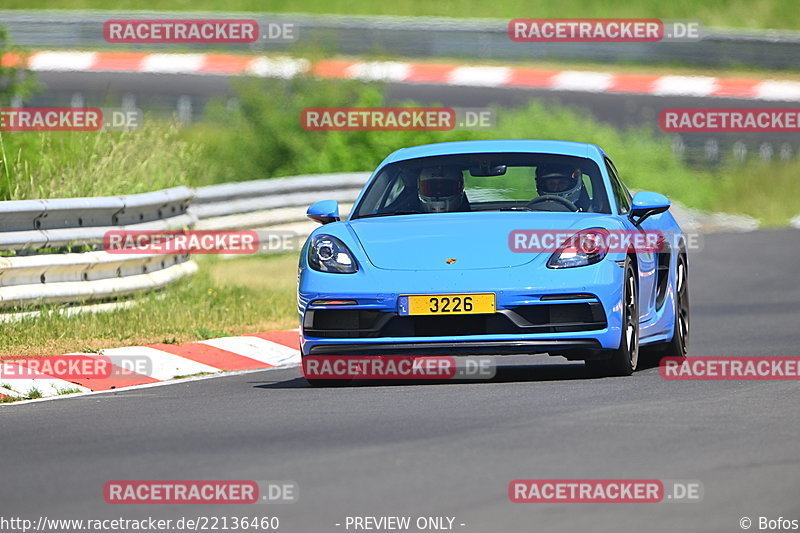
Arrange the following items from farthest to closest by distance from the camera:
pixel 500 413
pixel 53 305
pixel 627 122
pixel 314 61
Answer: pixel 627 122 → pixel 314 61 → pixel 53 305 → pixel 500 413

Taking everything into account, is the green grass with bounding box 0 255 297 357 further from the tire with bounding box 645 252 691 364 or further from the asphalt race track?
the tire with bounding box 645 252 691 364

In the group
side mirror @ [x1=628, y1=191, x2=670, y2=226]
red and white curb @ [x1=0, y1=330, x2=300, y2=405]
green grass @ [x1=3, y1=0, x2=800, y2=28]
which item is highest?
green grass @ [x1=3, y1=0, x2=800, y2=28]

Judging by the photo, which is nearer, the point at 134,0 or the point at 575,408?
the point at 575,408

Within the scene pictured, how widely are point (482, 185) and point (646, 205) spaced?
98 cm

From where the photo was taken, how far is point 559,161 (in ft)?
33.0

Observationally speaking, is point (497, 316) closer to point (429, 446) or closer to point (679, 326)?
point (429, 446)

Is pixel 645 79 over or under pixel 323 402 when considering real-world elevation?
over

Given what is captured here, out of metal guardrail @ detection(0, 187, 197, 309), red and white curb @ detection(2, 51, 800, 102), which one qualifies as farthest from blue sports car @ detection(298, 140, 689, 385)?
red and white curb @ detection(2, 51, 800, 102)

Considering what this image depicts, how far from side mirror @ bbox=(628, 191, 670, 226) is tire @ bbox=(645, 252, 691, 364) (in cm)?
96

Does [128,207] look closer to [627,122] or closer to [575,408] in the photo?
[575,408]

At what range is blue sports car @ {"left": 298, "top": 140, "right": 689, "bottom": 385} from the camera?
883 centimetres

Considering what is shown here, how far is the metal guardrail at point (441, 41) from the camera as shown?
3061cm

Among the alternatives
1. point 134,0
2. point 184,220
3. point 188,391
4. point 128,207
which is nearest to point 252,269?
point 184,220

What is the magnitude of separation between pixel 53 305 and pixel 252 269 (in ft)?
18.9
